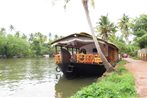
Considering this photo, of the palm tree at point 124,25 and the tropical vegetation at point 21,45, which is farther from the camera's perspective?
the tropical vegetation at point 21,45

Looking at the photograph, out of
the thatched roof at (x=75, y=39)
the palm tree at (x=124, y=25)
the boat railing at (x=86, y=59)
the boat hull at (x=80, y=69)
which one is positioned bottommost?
the boat hull at (x=80, y=69)

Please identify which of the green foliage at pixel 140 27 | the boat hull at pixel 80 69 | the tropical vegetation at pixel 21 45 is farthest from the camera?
the tropical vegetation at pixel 21 45

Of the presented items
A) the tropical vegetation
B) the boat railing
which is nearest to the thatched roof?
the boat railing

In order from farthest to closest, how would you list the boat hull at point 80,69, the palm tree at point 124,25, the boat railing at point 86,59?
the palm tree at point 124,25, the boat railing at point 86,59, the boat hull at point 80,69

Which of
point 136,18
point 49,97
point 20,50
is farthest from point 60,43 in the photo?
point 20,50

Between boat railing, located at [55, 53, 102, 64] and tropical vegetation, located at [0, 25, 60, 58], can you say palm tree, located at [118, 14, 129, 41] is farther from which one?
boat railing, located at [55, 53, 102, 64]

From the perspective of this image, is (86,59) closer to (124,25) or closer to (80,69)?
(80,69)

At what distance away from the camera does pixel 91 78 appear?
2180 cm

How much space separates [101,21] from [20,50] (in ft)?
151

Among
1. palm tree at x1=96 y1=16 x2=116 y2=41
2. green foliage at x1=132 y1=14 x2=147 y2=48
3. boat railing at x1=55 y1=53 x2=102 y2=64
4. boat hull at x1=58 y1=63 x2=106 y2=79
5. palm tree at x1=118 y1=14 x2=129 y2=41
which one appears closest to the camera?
boat hull at x1=58 y1=63 x2=106 y2=79

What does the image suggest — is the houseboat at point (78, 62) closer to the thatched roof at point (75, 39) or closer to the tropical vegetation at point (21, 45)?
the thatched roof at point (75, 39)

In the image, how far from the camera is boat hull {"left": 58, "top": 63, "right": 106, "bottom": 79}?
21014 millimetres

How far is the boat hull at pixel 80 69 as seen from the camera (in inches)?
827

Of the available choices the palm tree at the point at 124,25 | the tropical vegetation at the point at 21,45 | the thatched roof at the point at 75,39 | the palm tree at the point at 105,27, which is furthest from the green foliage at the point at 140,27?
the tropical vegetation at the point at 21,45
